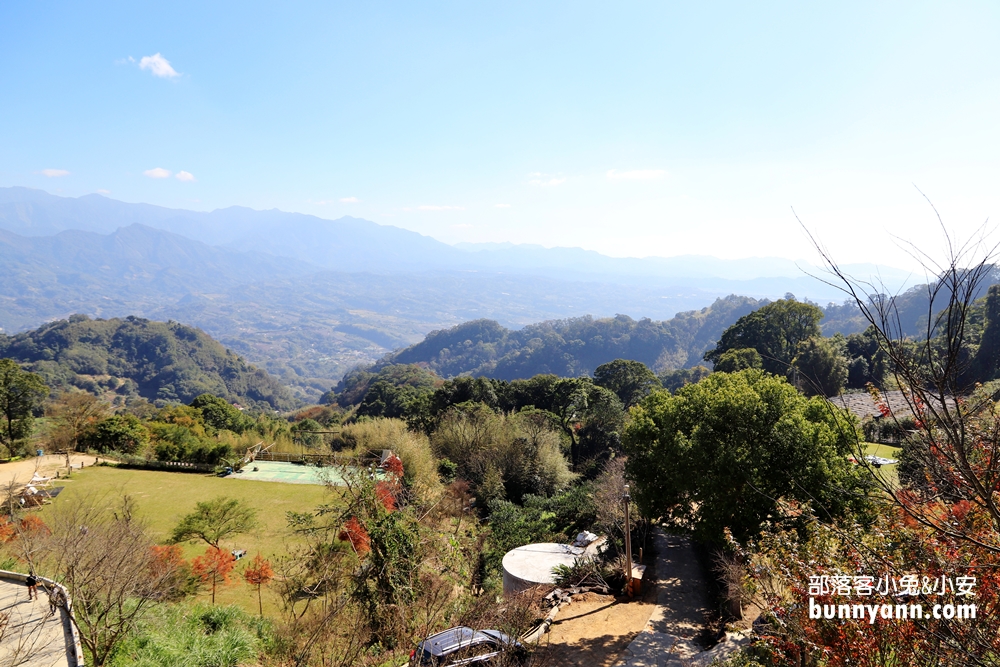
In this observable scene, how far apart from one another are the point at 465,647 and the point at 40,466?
825 inches

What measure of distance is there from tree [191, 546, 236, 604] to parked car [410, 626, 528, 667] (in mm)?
6305

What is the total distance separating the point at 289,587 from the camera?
11156mm

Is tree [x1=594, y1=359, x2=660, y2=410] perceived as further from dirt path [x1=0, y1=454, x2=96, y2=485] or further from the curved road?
the curved road

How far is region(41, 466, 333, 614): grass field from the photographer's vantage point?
13.0 meters

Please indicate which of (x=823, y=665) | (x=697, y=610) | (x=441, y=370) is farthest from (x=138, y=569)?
(x=441, y=370)

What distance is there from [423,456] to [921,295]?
10044 cm

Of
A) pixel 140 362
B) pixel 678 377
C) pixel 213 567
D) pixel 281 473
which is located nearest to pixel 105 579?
pixel 213 567

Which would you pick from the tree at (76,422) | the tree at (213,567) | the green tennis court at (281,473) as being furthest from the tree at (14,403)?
the tree at (213,567)

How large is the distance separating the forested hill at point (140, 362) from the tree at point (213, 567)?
83.7 metres

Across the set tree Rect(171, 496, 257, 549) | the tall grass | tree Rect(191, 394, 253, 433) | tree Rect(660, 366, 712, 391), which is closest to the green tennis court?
tree Rect(171, 496, 257, 549)

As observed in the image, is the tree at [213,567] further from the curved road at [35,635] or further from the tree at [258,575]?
the curved road at [35,635]

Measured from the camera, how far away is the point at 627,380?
34.5 metres

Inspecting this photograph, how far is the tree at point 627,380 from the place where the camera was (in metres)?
34.3

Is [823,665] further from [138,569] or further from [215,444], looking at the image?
[215,444]
